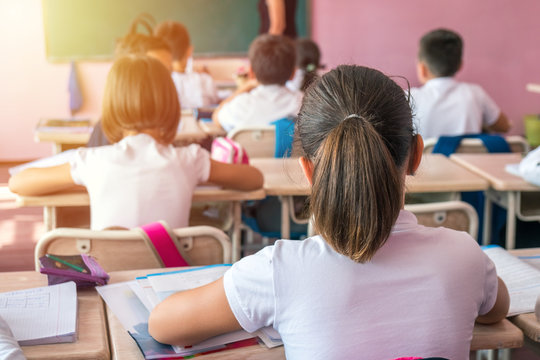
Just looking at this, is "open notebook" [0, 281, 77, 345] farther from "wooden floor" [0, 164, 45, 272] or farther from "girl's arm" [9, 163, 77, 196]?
"wooden floor" [0, 164, 45, 272]

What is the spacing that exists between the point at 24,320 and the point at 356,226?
714 millimetres

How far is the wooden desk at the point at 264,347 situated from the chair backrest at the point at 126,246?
1.11 ft

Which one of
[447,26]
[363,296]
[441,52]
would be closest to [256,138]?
[441,52]

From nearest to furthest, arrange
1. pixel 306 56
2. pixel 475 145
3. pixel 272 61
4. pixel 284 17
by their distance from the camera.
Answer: pixel 475 145 → pixel 272 61 → pixel 306 56 → pixel 284 17

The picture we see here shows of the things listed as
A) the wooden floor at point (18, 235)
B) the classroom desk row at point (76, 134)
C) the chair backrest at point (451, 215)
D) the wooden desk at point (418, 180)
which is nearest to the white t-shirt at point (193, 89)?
the classroom desk row at point (76, 134)

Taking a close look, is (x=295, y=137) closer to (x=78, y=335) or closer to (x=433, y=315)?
(x=433, y=315)

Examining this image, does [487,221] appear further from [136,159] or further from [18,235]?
[18,235]

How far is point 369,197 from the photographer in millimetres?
1095

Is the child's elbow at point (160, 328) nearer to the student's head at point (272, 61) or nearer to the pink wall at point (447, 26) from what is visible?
the student's head at point (272, 61)

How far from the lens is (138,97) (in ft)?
7.16

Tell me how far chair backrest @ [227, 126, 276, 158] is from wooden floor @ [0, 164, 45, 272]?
1.20m

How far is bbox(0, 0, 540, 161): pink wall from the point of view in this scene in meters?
6.39

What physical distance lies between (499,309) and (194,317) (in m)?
0.60

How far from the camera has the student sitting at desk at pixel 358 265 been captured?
1.11 metres
